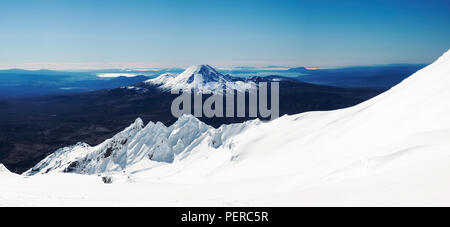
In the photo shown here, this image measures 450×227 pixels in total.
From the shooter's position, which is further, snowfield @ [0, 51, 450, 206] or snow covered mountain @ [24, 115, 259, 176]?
snow covered mountain @ [24, 115, 259, 176]

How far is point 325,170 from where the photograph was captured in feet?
64.0

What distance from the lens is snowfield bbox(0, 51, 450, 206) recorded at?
37.9ft

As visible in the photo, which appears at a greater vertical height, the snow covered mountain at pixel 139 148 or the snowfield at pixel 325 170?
the snowfield at pixel 325 170

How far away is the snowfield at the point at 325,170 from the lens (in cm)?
1155

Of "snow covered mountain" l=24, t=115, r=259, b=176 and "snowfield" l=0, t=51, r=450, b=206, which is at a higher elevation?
"snowfield" l=0, t=51, r=450, b=206

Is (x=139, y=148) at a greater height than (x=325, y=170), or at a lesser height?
lesser

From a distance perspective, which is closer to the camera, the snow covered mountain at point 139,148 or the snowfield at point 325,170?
the snowfield at point 325,170

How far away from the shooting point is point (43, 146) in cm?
18775

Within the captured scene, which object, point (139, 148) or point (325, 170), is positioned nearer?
point (325, 170)
